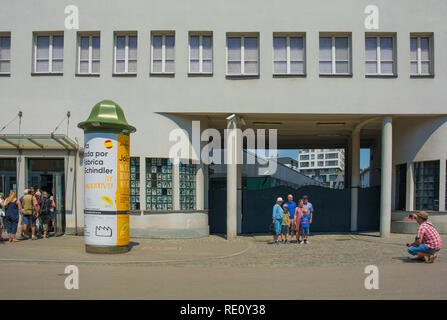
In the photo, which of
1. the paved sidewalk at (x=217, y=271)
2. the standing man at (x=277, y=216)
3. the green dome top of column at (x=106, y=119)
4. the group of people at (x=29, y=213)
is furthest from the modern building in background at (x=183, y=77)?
the green dome top of column at (x=106, y=119)

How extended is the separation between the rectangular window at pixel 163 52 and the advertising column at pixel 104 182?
5400mm

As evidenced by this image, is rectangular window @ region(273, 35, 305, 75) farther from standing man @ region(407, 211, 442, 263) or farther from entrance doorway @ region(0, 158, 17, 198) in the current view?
entrance doorway @ region(0, 158, 17, 198)

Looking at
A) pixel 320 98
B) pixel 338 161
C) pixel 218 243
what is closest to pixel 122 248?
pixel 218 243

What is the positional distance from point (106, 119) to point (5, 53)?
815 centimetres

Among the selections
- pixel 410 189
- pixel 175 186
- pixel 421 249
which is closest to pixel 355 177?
pixel 410 189

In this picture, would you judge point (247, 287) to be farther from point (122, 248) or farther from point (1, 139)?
point (1, 139)

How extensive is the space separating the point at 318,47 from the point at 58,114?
33.8 ft

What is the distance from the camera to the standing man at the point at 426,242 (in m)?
10.8

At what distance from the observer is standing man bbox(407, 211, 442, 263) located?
1079 cm

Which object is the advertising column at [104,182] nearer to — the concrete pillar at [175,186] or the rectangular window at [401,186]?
the concrete pillar at [175,186]

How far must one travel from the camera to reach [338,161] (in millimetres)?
127500

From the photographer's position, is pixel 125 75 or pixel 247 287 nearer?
pixel 247 287

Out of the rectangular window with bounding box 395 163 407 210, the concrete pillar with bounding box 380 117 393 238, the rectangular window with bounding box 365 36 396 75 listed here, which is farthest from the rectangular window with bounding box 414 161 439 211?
the rectangular window with bounding box 365 36 396 75

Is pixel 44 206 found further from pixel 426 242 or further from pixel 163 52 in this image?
pixel 426 242
